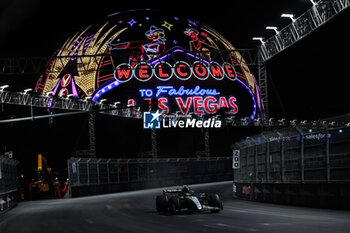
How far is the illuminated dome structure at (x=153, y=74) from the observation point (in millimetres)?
71500

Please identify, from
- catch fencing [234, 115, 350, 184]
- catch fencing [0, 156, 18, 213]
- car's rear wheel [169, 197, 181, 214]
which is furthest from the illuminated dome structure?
car's rear wheel [169, 197, 181, 214]

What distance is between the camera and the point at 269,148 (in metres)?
25.1

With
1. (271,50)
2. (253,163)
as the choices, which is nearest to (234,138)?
(271,50)

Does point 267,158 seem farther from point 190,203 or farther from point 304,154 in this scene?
point 190,203

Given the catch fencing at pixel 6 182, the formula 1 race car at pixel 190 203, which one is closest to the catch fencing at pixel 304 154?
the formula 1 race car at pixel 190 203

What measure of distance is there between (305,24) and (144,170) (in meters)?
29.9

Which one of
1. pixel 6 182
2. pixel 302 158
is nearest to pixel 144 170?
pixel 6 182

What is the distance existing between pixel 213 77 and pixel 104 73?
51.7ft

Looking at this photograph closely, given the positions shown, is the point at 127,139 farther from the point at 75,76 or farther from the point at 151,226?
the point at 151,226

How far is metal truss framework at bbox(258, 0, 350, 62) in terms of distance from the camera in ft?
85.2

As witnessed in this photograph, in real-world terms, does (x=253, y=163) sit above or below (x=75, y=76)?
below

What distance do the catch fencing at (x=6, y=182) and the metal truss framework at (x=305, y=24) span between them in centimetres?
1721

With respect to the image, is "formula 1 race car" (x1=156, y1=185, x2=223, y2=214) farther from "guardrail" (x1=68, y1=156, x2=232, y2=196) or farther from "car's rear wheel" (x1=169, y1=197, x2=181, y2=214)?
"guardrail" (x1=68, y1=156, x2=232, y2=196)

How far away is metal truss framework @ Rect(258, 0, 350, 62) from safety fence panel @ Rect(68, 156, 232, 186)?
60.6ft
